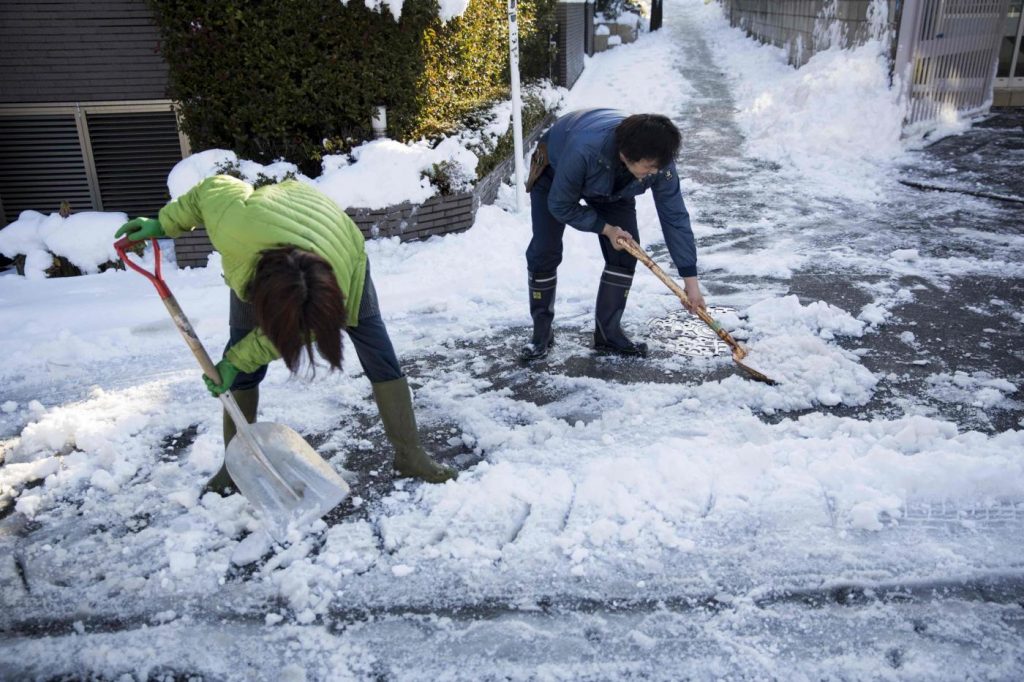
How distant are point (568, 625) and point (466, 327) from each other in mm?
2713

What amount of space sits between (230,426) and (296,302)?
1.18 metres

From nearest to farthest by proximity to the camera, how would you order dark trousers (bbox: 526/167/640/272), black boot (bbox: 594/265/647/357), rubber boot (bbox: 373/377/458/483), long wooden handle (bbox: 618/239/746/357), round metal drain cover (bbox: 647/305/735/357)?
rubber boot (bbox: 373/377/458/483)
long wooden handle (bbox: 618/239/746/357)
dark trousers (bbox: 526/167/640/272)
black boot (bbox: 594/265/647/357)
round metal drain cover (bbox: 647/305/735/357)

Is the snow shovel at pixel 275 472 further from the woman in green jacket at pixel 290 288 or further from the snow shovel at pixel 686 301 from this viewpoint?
the snow shovel at pixel 686 301

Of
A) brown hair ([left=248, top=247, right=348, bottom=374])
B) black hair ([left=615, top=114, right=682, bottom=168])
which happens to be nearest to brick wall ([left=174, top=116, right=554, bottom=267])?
black hair ([left=615, top=114, right=682, bottom=168])

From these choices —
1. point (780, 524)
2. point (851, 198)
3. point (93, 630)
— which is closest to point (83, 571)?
point (93, 630)

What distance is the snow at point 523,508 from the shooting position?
2447 mm

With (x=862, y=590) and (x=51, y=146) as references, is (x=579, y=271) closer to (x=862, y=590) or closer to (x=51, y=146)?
(x=862, y=590)

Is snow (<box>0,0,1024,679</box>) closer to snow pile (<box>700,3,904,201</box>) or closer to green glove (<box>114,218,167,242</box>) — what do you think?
green glove (<box>114,218,167,242</box>)

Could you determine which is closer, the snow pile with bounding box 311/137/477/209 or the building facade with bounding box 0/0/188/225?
the snow pile with bounding box 311/137/477/209

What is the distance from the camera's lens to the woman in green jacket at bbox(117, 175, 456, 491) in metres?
2.28

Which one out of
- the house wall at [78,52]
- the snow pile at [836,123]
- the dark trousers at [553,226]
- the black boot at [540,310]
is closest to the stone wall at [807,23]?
the snow pile at [836,123]

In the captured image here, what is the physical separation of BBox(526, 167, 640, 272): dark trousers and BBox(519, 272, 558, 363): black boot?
66 mm

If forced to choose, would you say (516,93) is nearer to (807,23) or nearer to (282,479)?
(282,479)

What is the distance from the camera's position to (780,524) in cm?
293
